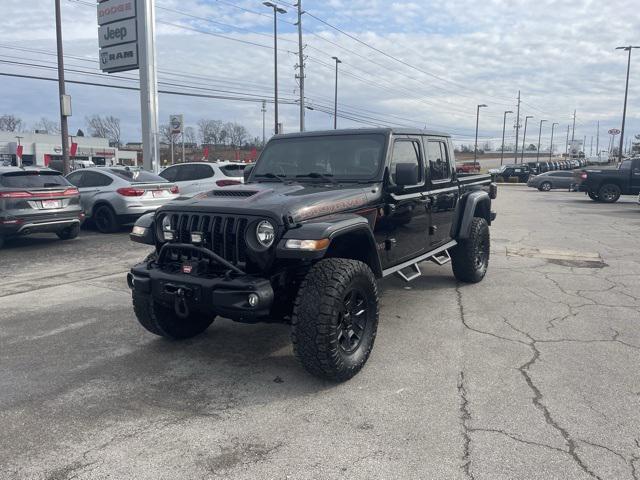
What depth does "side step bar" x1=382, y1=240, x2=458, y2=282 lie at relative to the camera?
509 cm

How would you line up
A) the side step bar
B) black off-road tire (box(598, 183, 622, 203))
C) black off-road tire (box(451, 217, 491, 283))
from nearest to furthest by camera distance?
the side step bar, black off-road tire (box(451, 217, 491, 283)), black off-road tire (box(598, 183, 622, 203))

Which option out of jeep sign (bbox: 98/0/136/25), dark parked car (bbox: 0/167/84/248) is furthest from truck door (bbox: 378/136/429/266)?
jeep sign (bbox: 98/0/136/25)

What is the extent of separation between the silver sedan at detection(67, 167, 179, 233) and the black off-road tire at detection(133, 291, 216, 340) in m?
7.28

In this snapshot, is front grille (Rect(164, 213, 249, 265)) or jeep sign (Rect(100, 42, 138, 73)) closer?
front grille (Rect(164, 213, 249, 265))

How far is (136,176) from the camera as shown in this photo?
40.1 feet

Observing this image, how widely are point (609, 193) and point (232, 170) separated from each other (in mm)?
16157

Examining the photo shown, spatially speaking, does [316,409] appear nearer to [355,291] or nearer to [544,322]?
[355,291]

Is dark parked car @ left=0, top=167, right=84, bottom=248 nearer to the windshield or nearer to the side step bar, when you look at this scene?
the windshield

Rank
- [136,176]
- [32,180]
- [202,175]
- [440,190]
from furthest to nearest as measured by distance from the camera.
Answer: [202,175], [136,176], [32,180], [440,190]

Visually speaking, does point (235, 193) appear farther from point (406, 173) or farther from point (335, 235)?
point (406, 173)

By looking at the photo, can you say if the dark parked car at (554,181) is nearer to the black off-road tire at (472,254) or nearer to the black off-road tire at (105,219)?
the black off-road tire at (472,254)

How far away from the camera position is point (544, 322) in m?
5.52

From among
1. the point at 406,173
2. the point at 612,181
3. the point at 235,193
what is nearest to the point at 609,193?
the point at 612,181

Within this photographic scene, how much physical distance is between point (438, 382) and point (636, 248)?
8.38 m
